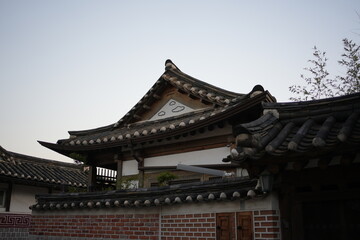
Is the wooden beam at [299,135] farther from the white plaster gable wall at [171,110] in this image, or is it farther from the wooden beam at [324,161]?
the white plaster gable wall at [171,110]

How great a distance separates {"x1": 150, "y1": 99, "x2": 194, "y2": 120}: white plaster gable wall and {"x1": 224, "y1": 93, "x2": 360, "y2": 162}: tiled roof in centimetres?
694

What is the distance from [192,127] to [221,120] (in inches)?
36.3

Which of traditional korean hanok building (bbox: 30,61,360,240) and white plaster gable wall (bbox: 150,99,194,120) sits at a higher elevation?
white plaster gable wall (bbox: 150,99,194,120)

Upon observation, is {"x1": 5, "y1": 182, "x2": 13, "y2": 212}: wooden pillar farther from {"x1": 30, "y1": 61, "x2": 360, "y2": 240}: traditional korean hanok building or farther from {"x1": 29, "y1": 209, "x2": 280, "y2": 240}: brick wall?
{"x1": 29, "y1": 209, "x2": 280, "y2": 240}: brick wall

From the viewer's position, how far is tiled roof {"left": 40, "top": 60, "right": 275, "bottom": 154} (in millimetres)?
9570

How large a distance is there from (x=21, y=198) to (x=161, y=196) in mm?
12774

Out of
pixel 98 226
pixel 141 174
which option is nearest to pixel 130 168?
pixel 141 174

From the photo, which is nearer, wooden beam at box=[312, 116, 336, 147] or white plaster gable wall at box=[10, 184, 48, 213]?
wooden beam at box=[312, 116, 336, 147]

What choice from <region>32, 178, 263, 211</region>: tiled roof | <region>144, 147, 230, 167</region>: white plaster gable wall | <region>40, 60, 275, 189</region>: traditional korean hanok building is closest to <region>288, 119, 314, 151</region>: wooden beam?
<region>32, 178, 263, 211</region>: tiled roof

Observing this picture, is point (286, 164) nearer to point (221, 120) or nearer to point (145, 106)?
point (221, 120)

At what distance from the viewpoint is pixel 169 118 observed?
40.8 feet

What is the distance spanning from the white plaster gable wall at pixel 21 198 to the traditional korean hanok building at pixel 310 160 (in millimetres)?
15231

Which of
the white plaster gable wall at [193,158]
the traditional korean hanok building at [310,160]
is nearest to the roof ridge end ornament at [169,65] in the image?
the white plaster gable wall at [193,158]

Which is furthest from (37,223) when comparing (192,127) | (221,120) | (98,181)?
(221,120)
